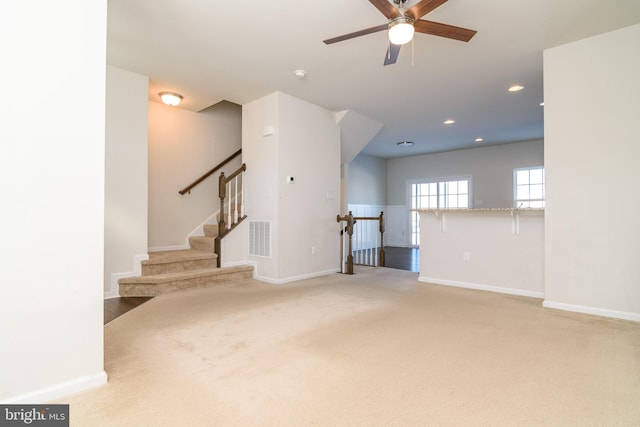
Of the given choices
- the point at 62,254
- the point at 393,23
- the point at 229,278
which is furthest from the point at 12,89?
the point at 229,278

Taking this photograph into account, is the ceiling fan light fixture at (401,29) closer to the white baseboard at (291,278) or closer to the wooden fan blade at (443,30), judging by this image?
the wooden fan blade at (443,30)

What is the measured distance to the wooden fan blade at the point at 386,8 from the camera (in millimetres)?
2233

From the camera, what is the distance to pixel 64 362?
1.71 m

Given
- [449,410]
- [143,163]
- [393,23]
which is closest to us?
[449,410]

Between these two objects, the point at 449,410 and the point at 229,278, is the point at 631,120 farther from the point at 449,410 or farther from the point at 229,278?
the point at 229,278

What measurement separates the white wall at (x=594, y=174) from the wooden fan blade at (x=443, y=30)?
1626mm

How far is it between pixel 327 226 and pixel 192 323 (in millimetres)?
2999

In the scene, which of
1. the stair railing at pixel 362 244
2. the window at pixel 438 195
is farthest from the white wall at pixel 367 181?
the window at pixel 438 195

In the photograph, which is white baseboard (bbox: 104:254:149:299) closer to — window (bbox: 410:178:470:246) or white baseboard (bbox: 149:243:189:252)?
white baseboard (bbox: 149:243:189:252)

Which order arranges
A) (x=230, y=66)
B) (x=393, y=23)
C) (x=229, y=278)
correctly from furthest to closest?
(x=229, y=278), (x=230, y=66), (x=393, y=23)

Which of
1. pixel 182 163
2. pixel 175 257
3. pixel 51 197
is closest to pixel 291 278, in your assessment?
pixel 175 257

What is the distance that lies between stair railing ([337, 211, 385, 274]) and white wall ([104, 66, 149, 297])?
10.2ft

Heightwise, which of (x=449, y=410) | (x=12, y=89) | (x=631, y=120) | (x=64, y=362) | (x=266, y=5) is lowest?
(x=449, y=410)

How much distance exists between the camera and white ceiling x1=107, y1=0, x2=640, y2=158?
2812mm
